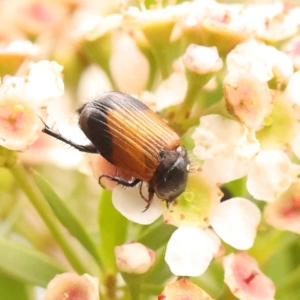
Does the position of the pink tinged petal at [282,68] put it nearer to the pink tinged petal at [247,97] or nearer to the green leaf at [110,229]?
the pink tinged petal at [247,97]

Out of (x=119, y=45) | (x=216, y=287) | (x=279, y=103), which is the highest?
(x=279, y=103)

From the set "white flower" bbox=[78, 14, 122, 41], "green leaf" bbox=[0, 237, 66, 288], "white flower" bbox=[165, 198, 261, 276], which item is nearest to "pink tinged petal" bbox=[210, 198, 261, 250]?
"white flower" bbox=[165, 198, 261, 276]

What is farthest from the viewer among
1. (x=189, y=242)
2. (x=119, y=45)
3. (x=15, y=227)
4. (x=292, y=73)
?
(x=119, y=45)

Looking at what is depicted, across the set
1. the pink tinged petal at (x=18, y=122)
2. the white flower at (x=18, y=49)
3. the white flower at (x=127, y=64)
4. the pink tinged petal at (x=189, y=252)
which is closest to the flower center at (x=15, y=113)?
the pink tinged petal at (x=18, y=122)

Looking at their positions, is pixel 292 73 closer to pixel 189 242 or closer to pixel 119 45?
pixel 189 242

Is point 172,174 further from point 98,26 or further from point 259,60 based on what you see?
point 98,26

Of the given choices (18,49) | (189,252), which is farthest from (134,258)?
(18,49)

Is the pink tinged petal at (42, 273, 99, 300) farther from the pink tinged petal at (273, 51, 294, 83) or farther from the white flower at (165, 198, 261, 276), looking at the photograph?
the pink tinged petal at (273, 51, 294, 83)

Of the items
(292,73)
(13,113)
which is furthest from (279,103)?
(13,113)

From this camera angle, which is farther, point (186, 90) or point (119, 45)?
point (119, 45)
